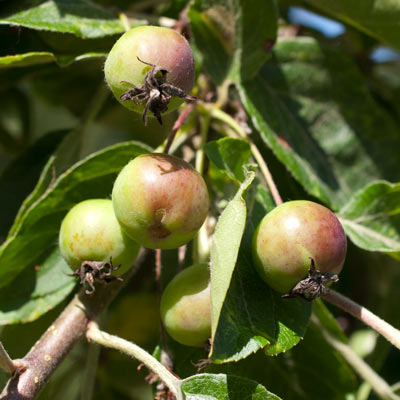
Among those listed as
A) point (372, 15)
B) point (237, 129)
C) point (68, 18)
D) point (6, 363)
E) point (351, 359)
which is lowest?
point (351, 359)

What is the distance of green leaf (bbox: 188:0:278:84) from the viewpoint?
1323 mm

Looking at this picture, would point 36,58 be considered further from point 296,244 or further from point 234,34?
point 296,244

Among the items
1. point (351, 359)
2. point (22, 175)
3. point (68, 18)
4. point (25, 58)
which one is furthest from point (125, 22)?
point (351, 359)

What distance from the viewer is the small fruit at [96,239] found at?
99 cm

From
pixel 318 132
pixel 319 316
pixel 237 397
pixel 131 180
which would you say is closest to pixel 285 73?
pixel 318 132

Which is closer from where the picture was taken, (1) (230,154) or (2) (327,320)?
(1) (230,154)

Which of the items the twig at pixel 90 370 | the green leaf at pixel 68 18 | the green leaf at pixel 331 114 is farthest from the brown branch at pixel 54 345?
the green leaf at pixel 331 114

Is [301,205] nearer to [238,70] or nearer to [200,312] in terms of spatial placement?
[200,312]

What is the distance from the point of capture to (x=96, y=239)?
99cm

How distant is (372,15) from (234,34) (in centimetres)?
34

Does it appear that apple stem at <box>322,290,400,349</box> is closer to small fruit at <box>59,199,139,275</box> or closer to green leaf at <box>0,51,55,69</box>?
small fruit at <box>59,199,139,275</box>

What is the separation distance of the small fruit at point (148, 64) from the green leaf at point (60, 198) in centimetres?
24

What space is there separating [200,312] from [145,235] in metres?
0.16

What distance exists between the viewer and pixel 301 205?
95cm
